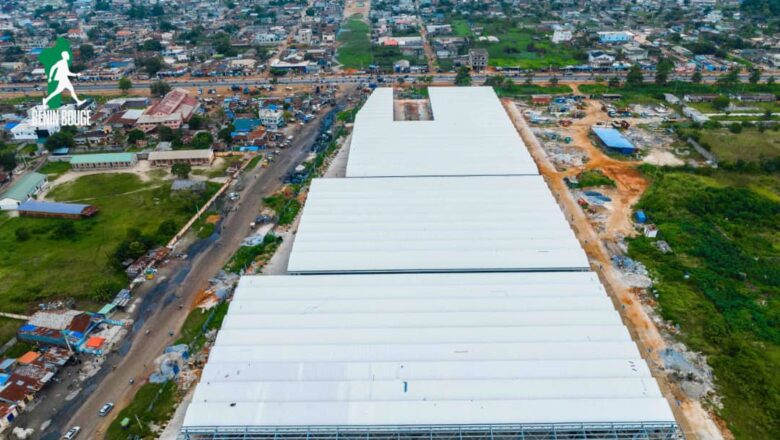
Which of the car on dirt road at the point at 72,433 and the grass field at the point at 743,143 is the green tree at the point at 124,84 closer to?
the car on dirt road at the point at 72,433

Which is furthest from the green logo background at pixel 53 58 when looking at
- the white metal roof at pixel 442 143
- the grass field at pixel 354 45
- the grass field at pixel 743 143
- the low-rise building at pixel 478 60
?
the grass field at pixel 743 143

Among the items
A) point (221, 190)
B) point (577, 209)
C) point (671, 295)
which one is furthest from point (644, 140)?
point (221, 190)

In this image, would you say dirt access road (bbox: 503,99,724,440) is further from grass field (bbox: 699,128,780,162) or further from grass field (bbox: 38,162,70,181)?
grass field (bbox: 38,162,70,181)

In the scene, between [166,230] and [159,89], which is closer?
[166,230]

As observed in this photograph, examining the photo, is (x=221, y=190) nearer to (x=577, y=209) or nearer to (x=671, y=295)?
(x=577, y=209)

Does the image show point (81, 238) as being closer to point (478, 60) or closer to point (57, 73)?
Answer: point (57, 73)

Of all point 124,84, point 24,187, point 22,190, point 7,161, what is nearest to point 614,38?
point 124,84
